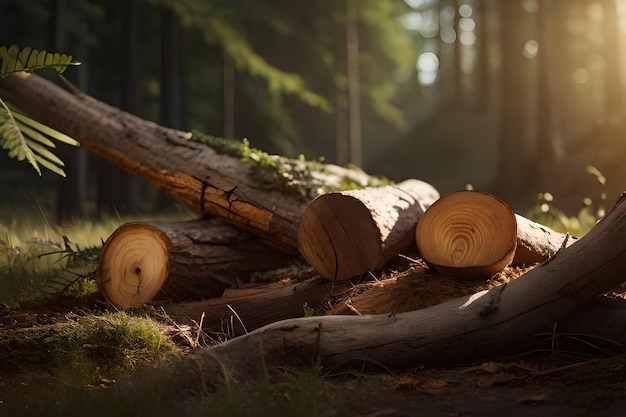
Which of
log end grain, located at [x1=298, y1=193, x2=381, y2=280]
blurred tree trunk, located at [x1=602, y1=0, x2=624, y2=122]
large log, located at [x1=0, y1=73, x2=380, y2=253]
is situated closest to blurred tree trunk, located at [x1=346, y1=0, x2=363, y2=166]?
blurred tree trunk, located at [x1=602, y1=0, x2=624, y2=122]

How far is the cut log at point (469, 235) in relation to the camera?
4738mm

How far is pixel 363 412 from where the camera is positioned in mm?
3307

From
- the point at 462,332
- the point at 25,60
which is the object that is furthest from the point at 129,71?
the point at 462,332

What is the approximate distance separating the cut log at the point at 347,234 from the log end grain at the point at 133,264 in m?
1.59

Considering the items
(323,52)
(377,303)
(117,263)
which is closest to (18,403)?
(377,303)

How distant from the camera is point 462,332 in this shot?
4047mm

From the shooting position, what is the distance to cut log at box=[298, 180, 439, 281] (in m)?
5.33

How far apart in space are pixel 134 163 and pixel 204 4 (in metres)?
6.49

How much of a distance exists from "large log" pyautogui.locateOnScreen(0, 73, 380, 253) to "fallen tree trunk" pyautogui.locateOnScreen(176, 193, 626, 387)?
2.57 metres

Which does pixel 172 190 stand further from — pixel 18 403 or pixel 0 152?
pixel 0 152

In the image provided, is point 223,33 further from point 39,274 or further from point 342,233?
point 342,233

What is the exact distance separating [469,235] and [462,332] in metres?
1.01

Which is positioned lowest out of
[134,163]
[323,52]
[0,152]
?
[0,152]

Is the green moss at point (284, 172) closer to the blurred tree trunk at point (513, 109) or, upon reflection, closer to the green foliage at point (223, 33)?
the green foliage at point (223, 33)
